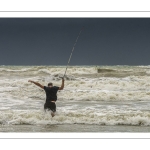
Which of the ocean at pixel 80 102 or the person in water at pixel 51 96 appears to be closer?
the ocean at pixel 80 102

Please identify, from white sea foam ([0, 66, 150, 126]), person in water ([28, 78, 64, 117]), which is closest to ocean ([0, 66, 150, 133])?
white sea foam ([0, 66, 150, 126])

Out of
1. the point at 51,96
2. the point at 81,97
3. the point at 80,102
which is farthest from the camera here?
the point at 81,97

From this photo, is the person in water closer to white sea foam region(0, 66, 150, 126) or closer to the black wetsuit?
the black wetsuit

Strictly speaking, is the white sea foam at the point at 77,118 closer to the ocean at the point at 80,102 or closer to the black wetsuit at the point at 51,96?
the ocean at the point at 80,102

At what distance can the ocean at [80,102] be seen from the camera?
212 inches

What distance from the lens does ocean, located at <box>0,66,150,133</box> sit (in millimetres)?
5375

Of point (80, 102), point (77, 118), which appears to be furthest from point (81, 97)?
point (77, 118)

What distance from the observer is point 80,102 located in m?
6.89

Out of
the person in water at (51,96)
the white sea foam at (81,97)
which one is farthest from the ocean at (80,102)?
the person in water at (51,96)

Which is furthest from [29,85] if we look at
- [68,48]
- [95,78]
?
[68,48]

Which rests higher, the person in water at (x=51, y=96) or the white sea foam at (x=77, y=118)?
the person in water at (x=51, y=96)

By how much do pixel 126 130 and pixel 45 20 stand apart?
2469mm

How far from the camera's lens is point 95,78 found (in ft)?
27.8

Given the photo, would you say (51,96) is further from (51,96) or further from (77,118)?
(77,118)
